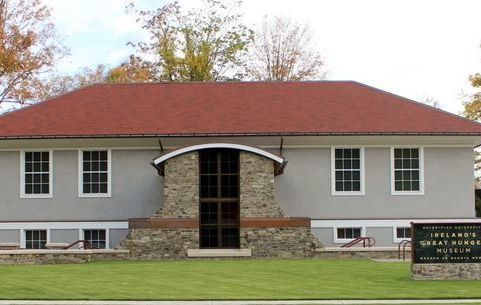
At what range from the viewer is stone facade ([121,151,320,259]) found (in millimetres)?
28312

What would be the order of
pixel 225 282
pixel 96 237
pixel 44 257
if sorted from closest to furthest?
pixel 225 282 < pixel 44 257 < pixel 96 237

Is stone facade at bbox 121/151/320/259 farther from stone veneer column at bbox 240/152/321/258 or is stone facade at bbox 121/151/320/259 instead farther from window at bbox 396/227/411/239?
window at bbox 396/227/411/239

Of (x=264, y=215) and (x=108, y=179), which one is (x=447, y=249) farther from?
(x=108, y=179)

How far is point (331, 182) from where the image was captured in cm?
3219

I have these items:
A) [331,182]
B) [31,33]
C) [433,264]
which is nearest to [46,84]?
[31,33]

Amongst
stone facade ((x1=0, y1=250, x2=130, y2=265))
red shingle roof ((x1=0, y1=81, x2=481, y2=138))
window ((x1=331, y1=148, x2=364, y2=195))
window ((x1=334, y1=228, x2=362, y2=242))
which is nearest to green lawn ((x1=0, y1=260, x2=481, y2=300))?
stone facade ((x1=0, y1=250, x2=130, y2=265))

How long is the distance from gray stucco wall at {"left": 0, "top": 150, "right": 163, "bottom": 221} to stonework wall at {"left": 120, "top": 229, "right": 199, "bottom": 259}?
3.86 metres

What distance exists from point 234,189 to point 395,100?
31.6 ft

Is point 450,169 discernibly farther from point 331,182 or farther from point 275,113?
point 275,113

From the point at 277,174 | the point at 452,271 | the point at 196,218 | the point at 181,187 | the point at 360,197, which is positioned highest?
the point at 277,174

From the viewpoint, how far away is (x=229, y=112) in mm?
33969

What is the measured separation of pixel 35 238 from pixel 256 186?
9.47 m

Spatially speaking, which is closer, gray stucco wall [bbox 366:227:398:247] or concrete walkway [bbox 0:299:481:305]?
concrete walkway [bbox 0:299:481:305]

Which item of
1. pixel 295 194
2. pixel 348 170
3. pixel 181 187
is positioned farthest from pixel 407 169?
pixel 181 187
